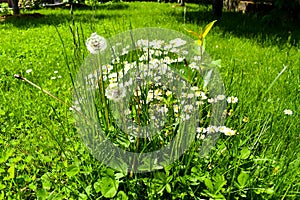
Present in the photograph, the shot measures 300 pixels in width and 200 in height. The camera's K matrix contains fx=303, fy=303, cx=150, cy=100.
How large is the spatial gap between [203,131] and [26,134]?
1310mm

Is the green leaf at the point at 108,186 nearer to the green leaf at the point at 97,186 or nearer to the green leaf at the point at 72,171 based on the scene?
the green leaf at the point at 97,186

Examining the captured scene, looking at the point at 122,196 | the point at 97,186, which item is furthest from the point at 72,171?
the point at 122,196

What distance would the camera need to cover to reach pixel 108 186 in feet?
3.98

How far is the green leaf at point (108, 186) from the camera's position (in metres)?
1.19

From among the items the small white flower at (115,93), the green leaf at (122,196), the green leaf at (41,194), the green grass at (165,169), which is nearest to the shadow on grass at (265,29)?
the green grass at (165,169)

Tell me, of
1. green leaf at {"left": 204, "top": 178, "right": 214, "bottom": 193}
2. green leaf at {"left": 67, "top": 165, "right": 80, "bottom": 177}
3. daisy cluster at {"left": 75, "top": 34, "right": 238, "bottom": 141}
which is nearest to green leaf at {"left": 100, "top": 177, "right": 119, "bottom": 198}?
green leaf at {"left": 67, "top": 165, "right": 80, "bottom": 177}

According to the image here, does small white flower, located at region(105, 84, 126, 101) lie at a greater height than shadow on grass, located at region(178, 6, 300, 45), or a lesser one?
greater

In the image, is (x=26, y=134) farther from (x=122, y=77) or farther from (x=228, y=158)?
(x=228, y=158)

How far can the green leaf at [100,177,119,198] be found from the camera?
1.19m

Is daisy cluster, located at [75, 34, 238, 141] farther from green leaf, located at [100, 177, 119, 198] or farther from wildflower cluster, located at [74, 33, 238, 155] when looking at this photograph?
green leaf, located at [100, 177, 119, 198]

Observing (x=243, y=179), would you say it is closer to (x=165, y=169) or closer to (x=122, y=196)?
(x=165, y=169)

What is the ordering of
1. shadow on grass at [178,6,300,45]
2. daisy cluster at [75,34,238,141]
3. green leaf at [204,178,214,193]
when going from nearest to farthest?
green leaf at [204,178,214,193]
daisy cluster at [75,34,238,141]
shadow on grass at [178,6,300,45]

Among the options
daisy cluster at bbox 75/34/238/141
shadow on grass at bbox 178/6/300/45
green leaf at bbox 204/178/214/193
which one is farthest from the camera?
shadow on grass at bbox 178/6/300/45

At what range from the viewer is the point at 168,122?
1.45m
